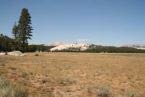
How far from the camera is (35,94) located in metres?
12.0

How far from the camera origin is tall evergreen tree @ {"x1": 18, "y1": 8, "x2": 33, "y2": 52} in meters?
69.4

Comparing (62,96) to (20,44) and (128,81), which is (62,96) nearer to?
(128,81)

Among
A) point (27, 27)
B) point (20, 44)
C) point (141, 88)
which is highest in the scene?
point (27, 27)

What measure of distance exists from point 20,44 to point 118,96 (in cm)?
5746

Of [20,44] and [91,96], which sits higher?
[20,44]

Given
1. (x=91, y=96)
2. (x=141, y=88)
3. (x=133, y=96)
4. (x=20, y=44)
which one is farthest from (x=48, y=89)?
(x=20, y=44)

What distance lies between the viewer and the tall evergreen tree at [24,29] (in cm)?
6944

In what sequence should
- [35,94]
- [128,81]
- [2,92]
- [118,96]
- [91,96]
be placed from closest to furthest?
[2,92] → [35,94] → [91,96] → [118,96] → [128,81]

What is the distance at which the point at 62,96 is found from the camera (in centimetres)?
1240

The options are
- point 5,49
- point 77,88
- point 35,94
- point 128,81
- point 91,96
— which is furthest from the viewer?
point 5,49

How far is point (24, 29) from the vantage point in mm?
69938

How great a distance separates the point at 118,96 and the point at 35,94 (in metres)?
4.32

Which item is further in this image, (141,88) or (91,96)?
(141,88)

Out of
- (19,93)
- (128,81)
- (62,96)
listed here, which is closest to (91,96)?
(62,96)
